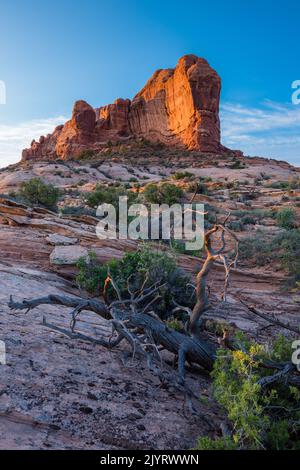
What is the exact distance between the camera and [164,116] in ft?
198

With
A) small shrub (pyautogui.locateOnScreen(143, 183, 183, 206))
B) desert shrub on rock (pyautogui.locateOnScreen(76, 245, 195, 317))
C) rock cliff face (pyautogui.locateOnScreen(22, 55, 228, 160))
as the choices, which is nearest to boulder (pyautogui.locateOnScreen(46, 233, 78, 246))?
desert shrub on rock (pyautogui.locateOnScreen(76, 245, 195, 317))

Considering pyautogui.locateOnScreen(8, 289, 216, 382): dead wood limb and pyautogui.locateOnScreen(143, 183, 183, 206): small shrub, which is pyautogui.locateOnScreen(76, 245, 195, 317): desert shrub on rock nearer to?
pyautogui.locateOnScreen(8, 289, 216, 382): dead wood limb

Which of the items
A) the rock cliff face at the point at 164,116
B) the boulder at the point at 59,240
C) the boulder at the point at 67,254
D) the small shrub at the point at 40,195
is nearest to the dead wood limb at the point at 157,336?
the boulder at the point at 67,254

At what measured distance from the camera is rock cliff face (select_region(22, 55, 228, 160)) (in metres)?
54.6

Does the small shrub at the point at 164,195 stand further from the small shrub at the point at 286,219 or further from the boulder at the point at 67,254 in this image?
the boulder at the point at 67,254

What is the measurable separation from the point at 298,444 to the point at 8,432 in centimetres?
187

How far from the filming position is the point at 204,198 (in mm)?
19469

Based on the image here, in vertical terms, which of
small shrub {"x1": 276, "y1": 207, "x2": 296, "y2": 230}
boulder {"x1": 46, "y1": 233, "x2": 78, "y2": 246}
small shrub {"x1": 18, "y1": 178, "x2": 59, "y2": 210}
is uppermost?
small shrub {"x1": 18, "y1": 178, "x2": 59, "y2": 210}

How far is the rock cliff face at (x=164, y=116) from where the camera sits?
54.6 m

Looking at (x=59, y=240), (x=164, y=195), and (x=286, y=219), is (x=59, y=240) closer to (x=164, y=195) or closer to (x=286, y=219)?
(x=286, y=219)

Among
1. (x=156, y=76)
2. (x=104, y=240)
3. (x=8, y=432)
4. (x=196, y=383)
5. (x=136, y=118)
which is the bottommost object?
(x=196, y=383)

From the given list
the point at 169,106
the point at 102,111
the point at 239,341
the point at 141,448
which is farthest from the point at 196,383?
the point at 102,111
